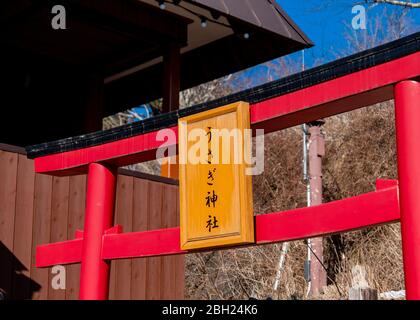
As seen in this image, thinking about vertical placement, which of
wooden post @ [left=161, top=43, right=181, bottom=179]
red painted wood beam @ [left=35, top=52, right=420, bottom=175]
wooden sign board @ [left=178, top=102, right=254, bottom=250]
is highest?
wooden post @ [left=161, top=43, right=181, bottom=179]

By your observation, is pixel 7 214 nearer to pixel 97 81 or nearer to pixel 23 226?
pixel 23 226

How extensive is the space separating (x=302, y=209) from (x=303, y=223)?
0.28ft

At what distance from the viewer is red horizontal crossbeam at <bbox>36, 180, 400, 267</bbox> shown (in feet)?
13.4

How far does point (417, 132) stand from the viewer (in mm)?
3977

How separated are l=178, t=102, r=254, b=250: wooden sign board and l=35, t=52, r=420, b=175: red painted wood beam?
17cm

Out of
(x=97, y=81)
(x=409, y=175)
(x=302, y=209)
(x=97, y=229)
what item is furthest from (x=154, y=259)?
(x=409, y=175)

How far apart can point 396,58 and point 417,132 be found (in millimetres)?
432

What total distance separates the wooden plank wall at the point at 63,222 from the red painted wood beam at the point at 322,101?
2.80 m

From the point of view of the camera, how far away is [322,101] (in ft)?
14.4

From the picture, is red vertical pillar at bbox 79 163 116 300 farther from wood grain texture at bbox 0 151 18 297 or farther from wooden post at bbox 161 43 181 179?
wooden post at bbox 161 43 181 179

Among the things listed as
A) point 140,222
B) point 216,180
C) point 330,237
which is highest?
point 330,237

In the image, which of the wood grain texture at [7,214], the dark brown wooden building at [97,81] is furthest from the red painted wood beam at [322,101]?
the dark brown wooden building at [97,81]

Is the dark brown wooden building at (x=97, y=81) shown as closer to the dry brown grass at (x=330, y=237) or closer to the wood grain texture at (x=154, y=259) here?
the wood grain texture at (x=154, y=259)

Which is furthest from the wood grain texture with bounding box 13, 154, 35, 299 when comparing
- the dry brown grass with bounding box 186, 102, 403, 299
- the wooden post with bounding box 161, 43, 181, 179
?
the dry brown grass with bounding box 186, 102, 403, 299
